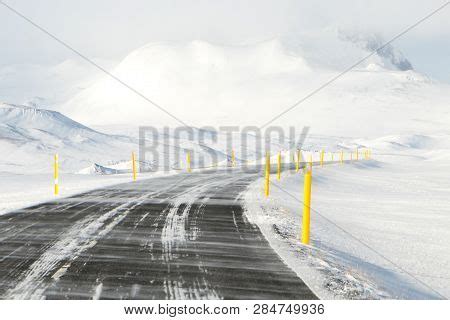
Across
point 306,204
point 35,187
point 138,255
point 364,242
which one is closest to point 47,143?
point 35,187

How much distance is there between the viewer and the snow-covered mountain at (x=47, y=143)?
51.0m

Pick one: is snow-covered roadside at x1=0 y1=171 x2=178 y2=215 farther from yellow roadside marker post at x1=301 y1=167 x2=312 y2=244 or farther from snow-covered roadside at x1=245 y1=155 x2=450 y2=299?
yellow roadside marker post at x1=301 y1=167 x2=312 y2=244

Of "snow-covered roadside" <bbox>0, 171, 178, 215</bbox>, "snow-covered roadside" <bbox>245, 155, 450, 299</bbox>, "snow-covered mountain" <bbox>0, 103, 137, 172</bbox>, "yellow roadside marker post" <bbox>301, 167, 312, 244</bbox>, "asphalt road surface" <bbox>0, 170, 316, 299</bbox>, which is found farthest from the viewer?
"snow-covered mountain" <bbox>0, 103, 137, 172</bbox>

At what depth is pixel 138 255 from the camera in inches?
261

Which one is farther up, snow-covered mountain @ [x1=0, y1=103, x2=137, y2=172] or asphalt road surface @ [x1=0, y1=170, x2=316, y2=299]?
snow-covered mountain @ [x1=0, y1=103, x2=137, y2=172]

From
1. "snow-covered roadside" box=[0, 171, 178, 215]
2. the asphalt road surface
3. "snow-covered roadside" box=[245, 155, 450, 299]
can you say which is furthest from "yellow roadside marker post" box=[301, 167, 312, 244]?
"snow-covered roadside" box=[0, 171, 178, 215]

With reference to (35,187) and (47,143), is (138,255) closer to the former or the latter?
(35,187)

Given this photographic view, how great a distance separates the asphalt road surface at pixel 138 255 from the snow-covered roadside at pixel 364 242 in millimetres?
449

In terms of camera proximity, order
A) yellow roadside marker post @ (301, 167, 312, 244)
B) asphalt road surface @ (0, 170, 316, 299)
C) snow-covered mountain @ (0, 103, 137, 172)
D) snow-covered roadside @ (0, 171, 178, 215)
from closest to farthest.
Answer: asphalt road surface @ (0, 170, 316, 299) → yellow roadside marker post @ (301, 167, 312, 244) → snow-covered roadside @ (0, 171, 178, 215) → snow-covered mountain @ (0, 103, 137, 172)

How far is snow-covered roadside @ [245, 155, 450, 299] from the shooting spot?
626 cm

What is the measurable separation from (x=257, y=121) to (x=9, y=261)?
155 metres

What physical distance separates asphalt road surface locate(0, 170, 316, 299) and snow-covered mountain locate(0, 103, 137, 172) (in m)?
36.8
